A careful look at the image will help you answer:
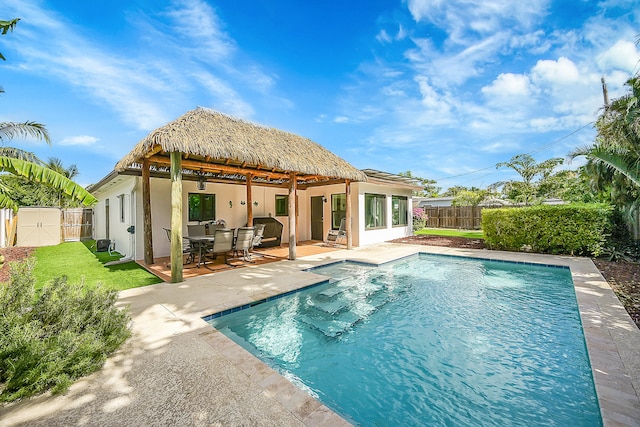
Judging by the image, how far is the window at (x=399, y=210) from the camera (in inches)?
576

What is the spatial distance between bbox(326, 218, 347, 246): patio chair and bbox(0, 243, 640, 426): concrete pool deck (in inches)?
318

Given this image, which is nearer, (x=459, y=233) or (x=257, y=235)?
(x=257, y=235)

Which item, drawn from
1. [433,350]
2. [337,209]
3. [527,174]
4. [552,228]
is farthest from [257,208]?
[527,174]

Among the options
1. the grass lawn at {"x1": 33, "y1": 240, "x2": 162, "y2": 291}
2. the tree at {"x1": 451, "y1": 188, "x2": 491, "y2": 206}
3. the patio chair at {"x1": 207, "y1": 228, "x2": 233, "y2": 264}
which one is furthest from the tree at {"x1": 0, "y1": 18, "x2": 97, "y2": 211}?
the tree at {"x1": 451, "y1": 188, "x2": 491, "y2": 206}

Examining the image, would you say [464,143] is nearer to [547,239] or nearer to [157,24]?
[547,239]

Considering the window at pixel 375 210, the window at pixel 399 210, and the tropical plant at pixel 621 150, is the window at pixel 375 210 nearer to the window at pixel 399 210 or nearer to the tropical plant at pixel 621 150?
the window at pixel 399 210

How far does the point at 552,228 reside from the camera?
950cm

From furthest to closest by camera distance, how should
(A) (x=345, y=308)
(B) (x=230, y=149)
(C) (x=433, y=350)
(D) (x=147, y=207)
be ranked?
1. (D) (x=147, y=207)
2. (B) (x=230, y=149)
3. (A) (x=345, y=308)
4. (C) (x=433, y=350)

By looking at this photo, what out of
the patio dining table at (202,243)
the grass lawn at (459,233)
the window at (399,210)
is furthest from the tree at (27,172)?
the grass lawn at (459,233)

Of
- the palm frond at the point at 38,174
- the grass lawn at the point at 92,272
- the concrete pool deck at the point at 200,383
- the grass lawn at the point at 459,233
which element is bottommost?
the concrete pool deck at the point at 200,383

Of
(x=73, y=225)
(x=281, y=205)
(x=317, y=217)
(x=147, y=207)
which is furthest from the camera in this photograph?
(x=73, y=225)

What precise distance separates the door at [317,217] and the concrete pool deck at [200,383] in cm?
971

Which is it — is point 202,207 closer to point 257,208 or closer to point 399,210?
point 257,208

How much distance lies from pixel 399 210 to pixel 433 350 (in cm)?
1214
